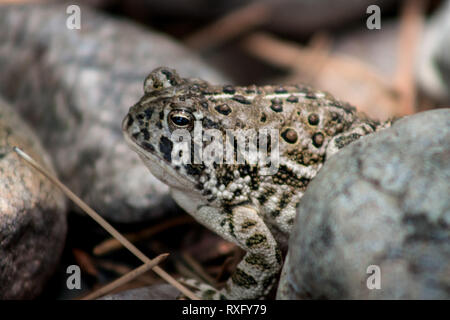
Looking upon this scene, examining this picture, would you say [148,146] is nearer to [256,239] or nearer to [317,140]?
[256,239]

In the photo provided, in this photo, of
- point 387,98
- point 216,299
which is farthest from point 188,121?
point 387,98

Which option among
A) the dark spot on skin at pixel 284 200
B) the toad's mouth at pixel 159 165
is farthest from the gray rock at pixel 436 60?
the toad's mouth at pixel 159 165

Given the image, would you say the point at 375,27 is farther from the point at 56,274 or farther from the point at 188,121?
the point at 56,274

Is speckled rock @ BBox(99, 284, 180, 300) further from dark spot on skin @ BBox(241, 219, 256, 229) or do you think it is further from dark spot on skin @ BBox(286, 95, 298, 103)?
dark spot on skin @ BBox(286, 95, 298, 103)

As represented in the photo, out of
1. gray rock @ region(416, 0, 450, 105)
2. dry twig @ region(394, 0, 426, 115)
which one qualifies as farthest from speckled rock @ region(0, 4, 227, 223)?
gray rock @ region(416, 0, 450, 105)

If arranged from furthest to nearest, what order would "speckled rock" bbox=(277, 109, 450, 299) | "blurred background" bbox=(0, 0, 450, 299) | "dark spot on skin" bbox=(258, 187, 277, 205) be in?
"blurred background" bbox=(0, 0, 450, 299) < "dark spot on skin" bbox=(258, 187, 277, 205) < "speckled rock" bbox=(277, 109, 450, 299)
